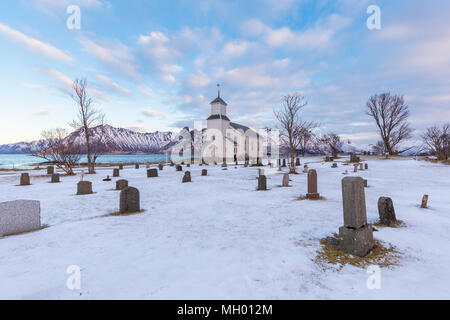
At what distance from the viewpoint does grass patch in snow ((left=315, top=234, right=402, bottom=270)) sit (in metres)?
3.47

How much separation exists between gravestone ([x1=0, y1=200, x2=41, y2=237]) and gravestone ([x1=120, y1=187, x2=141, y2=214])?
216 cm

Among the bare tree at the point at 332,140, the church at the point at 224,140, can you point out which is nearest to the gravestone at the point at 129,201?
the church at the point at 224,140

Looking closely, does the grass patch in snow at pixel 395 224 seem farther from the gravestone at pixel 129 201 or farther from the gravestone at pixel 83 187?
the gravestone at pixel 83 187

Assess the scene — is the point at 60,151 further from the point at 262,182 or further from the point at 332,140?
the point at 332,140

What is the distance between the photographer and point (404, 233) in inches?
190

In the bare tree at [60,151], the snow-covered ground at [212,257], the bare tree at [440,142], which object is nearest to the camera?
the snow-covered ground at [212,257]

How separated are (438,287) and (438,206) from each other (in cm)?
648

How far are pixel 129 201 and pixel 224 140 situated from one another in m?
48.5

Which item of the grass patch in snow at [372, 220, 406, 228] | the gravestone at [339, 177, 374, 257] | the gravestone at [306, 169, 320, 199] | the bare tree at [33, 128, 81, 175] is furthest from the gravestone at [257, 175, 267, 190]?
the bare tree at [33, 128, 81, 175]

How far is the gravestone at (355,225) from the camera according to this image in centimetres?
380

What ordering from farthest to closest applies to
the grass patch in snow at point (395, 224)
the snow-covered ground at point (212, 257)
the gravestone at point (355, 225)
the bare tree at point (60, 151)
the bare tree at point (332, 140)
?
the bare tree at point (332, 140)
the bare tree at point (60, 151)
the grass patch in snow at point (395, 224)
the gravestone at point (355, 225)
the snow-covered ground at point (212, 257)

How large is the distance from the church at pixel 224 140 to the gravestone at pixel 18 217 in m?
43.2

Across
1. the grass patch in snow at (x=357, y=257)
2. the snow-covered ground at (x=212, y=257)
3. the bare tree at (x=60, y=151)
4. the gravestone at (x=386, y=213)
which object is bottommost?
the grass patch in snow at (x=357, y=257)
